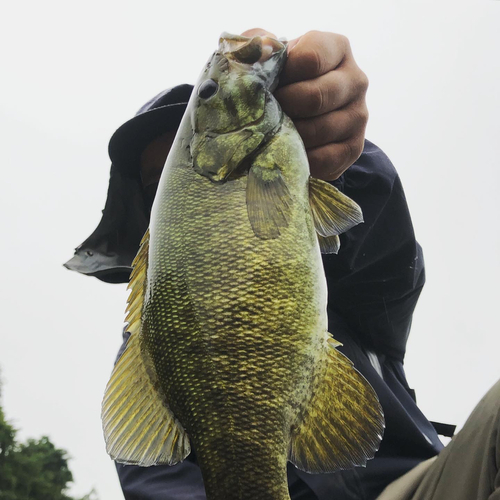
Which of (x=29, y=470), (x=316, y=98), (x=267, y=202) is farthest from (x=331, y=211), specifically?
(x=29, y=470)

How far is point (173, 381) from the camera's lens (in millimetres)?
1310

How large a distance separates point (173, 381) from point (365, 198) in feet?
4.72

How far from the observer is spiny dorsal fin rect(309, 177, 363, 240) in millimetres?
1477

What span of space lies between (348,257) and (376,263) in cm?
24

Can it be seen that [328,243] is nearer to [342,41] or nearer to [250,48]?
[250,48]

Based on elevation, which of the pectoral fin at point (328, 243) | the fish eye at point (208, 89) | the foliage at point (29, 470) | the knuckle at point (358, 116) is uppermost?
the fish eye at point (208, 89)

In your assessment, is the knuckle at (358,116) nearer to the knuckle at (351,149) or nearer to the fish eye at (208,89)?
the knuckle at (351,149)

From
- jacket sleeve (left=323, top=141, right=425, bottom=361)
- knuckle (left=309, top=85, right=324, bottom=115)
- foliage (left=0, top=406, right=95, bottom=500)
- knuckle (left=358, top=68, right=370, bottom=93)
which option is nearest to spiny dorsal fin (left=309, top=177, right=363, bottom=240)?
knuckle (left=309, top=85, right=324, bottom=115)

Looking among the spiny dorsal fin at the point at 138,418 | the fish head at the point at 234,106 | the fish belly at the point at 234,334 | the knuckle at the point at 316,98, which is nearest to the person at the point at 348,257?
the knuckle at the point at 316,98

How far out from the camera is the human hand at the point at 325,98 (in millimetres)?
1638

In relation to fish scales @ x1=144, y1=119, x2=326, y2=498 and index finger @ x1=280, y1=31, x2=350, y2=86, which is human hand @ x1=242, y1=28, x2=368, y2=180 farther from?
fish scales @ x1=144, y1=119, x2=326, y2=498

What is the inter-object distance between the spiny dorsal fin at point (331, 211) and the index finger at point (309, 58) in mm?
358

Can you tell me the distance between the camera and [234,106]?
1.52m

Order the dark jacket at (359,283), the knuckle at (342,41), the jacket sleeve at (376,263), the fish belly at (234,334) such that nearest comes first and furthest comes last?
1. the fish belly at (234,334)
2. the knuckle at (342,41)
3. the dark jacket at (359,283)
4. the jacket sleeve at (376,263)
